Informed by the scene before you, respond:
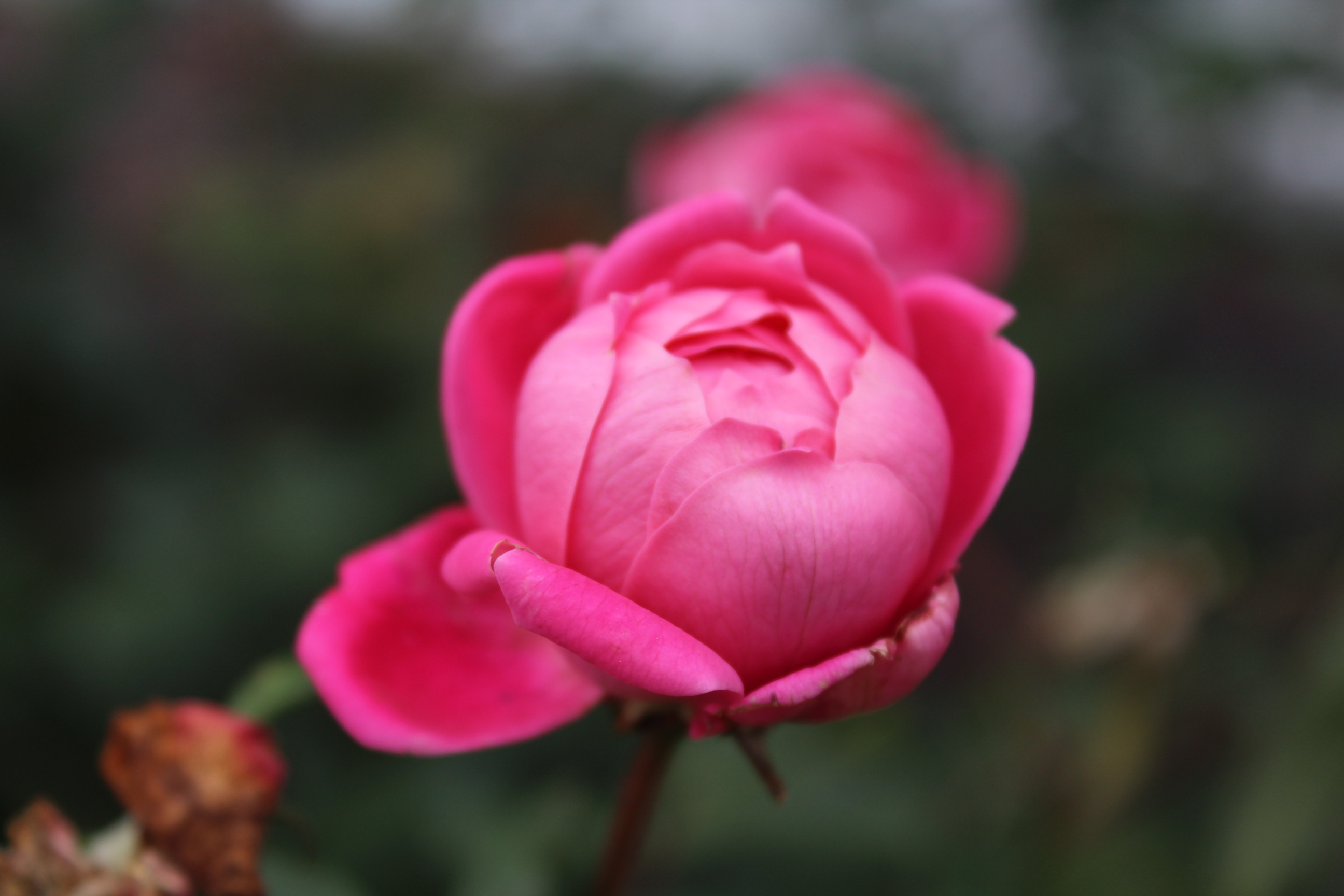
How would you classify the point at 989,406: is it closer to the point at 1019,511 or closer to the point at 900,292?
the point at 900,292

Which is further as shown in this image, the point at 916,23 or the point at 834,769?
the point at 916,23

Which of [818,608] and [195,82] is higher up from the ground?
[195,82]

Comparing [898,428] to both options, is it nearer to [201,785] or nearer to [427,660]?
[427,660]

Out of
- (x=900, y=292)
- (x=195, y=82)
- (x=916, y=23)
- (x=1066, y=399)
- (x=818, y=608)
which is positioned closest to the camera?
(x=818, y=608)

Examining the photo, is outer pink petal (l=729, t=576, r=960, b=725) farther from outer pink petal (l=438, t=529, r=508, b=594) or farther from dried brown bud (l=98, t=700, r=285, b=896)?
dried brown bud (l=98, t=700, r=285, b=896)

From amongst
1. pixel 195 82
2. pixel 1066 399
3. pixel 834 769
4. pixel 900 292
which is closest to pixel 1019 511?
pixel 1066 399

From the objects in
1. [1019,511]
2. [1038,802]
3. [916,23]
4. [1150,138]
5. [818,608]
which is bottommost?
[1019,511]
